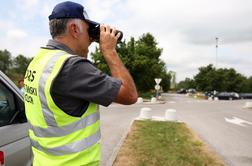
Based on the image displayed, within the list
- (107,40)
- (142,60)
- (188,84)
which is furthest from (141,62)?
(188,84)

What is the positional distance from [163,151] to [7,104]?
632 centimetres

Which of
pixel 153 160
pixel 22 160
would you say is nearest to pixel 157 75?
pixel 153 160

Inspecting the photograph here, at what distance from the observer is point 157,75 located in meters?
54.7

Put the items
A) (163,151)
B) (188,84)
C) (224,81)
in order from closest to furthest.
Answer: (163,151), (224,81), (188,84)

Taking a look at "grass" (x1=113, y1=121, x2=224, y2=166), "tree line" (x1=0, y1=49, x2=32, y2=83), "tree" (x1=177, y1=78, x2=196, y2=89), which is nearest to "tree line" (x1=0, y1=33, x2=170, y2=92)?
"grass" (x1=113, y1=121, x2=224, y2=166)

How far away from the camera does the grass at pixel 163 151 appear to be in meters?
8.59

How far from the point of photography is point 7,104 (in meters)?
3.95

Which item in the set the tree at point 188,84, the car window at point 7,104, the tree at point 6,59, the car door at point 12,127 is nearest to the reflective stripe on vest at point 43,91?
the car door at point 12,127

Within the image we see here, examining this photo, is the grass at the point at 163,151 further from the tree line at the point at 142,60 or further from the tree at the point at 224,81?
the tree at the point at 224,81

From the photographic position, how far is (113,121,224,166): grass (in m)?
8.59

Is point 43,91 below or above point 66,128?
above

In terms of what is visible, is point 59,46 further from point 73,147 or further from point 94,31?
point 73,147

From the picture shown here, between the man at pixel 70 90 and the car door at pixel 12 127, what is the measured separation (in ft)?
2.49

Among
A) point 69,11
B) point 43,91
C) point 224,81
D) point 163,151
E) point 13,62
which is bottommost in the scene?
point 163,151
